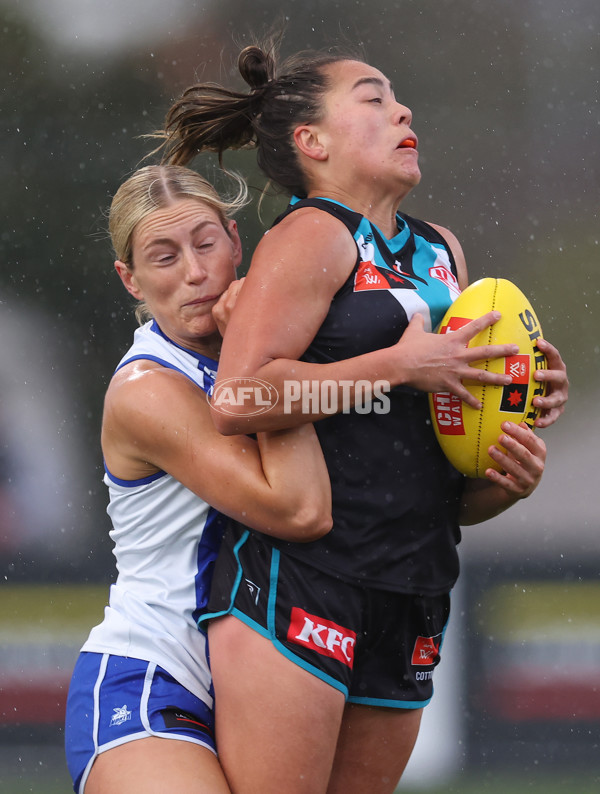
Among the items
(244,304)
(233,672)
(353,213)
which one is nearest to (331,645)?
(233,672)

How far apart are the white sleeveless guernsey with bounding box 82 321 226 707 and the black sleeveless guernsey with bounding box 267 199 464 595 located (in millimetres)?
215

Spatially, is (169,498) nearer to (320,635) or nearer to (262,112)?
(320,635)

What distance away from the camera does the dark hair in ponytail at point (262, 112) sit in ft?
6.18

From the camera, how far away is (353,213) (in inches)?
68.2

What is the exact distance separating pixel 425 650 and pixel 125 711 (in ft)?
1.87

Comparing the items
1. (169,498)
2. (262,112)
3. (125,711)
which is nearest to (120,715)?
(125,711)

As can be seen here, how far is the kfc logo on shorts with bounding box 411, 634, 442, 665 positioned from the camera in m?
1.79

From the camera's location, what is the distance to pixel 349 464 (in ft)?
5.49

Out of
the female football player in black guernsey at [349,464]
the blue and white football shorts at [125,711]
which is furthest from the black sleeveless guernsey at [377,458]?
the blue and white football shorts at [125,711]

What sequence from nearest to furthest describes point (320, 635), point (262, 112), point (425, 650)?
1. point (320, 635)
2. point (425, 650)
3. point (262, 112)

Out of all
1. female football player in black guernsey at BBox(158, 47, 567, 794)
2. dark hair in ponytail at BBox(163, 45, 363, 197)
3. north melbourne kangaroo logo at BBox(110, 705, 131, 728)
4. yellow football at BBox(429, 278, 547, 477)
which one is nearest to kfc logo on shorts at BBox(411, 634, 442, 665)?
female football player in black guernsey at BBox(158, 47, 567, 794)

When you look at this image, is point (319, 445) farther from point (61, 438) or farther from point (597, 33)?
point (597, 33)

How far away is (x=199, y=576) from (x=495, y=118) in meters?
3.73

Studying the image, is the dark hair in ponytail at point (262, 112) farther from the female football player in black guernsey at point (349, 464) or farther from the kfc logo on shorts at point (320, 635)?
the kfc logo on shorts at point (320, 635)
